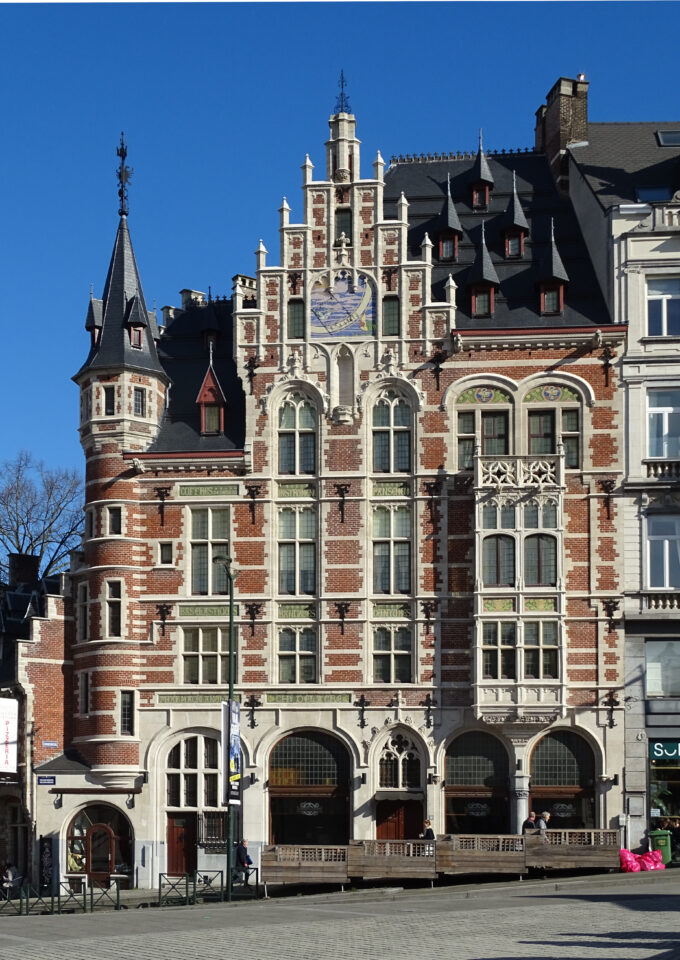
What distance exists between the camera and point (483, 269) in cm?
5266

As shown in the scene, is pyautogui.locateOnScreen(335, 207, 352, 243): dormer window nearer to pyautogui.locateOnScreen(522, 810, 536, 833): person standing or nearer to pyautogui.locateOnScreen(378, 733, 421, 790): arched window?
pyautogui.locateOnScreen(378, 733, 421, 790): arched window

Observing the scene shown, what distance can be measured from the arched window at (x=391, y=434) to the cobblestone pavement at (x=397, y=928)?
1526cm

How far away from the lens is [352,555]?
169 feet

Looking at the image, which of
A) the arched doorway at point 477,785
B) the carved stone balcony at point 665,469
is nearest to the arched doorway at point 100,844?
the arched doorway at point 477,785

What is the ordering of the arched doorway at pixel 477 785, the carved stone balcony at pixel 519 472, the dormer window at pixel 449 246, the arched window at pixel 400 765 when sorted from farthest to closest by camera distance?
the dormer window at pixel 449 246 < the arched window at pixel 400 765 < the carved stone balcony at pixel 519 472 < the arched doorway at pixel 477 785

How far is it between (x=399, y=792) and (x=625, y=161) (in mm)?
22170

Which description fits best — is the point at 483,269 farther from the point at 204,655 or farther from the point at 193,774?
the point at 193,774

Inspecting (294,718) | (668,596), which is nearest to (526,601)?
(668,596)

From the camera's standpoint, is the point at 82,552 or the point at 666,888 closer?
the point at 666,888

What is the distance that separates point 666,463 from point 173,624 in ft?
52.3

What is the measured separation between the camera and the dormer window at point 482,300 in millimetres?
52594

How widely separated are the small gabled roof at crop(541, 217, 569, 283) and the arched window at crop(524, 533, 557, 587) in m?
8.28

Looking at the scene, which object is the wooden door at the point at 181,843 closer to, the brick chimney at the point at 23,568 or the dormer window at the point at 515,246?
the brick chimney at the point at 23,568

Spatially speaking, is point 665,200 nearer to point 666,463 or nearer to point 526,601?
point 666,463
